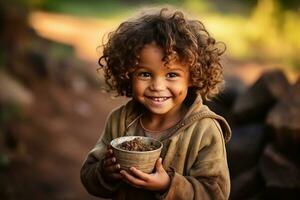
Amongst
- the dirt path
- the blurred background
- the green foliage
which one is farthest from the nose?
the green foliage

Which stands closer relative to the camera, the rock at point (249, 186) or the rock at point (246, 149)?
the rock at point (249, 186)

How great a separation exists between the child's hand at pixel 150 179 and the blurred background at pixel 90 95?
787 mm

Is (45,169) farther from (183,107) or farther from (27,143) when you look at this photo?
(183,107)

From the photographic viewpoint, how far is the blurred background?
15.3 feet

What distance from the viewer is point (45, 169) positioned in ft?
23.6

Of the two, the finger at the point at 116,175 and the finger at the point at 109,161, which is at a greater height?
the finger at the point at 109,161

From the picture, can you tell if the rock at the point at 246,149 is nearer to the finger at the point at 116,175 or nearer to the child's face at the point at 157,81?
the child's face at the point at 157,81

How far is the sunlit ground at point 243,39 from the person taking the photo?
12.8 meters

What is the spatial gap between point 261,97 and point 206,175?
8.65ft

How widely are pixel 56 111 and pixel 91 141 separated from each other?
121 cm

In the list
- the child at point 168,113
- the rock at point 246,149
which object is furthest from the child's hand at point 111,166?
the rock at point 246,149

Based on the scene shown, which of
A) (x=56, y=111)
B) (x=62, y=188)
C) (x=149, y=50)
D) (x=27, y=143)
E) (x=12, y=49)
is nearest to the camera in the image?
(x=149, y=50)

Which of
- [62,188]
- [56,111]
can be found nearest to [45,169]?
[62,188]

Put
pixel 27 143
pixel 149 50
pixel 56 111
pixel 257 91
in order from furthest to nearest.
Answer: pixel 56 111, pixel 27 143, pixel 257 91, pixel 149 50
